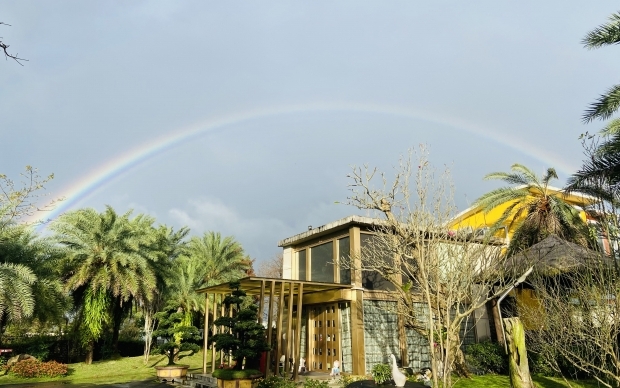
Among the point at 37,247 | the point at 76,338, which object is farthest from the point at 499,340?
the point at 76,338

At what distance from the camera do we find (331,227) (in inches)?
732

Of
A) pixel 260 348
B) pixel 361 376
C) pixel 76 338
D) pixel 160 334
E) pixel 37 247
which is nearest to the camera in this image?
pixel 260 348

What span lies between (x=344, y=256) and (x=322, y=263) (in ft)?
5.30

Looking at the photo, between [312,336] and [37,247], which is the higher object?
[37,247]

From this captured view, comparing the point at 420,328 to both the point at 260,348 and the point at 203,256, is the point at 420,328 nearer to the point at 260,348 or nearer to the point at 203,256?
the point at 260,348

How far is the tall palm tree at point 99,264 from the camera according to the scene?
79.6ft

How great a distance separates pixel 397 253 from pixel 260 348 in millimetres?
4977

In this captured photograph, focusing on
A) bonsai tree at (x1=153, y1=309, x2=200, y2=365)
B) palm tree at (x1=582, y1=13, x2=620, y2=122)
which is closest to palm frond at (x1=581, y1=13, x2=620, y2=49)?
palm tree at (x1=582, y1=13, x2=620, y2=122)

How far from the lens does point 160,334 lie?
61.9 feet

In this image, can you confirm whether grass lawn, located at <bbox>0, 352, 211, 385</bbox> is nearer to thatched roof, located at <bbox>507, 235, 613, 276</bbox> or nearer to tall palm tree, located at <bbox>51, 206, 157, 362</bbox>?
tall palm tree, located at <bbox>51, 206, 157, 362</bbox>

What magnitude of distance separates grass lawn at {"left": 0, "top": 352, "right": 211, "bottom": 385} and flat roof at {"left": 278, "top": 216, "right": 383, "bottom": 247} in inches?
312

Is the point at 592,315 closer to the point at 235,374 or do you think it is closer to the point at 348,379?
the point at 348,379

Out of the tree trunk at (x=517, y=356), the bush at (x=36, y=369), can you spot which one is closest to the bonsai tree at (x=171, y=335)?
the bush at (x=36, y=369)

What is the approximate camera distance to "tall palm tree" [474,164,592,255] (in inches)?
788
